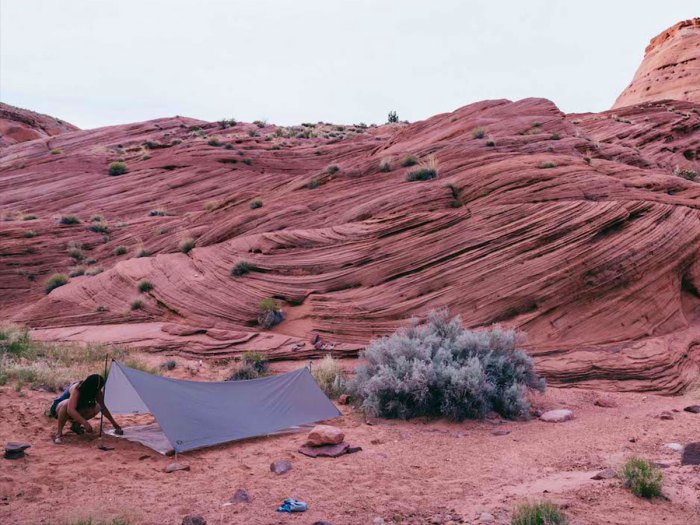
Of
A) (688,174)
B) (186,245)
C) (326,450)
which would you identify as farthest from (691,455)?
(688,174)

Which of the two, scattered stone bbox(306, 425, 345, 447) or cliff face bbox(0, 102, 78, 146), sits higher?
cliff face bbox(0, 102, 78, 146)

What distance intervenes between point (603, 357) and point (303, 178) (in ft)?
40.6

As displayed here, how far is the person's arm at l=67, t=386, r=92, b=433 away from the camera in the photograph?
790 centimetres

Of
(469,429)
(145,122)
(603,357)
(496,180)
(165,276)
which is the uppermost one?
(145,122)

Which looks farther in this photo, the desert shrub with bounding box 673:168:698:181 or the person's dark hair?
the desert shrub with bounding box 673:168:698:181

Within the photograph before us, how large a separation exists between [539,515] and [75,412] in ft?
21.5

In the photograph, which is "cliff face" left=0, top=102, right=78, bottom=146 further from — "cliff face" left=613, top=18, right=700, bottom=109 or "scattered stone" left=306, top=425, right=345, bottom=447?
"cliff face" left=613, top=18, right=700, bottom=109

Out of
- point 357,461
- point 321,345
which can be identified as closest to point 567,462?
point 357,461

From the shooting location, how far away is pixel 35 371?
34.2ft

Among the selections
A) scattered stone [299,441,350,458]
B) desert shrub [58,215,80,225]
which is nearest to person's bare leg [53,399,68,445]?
scattered stone [299,441,350,458]

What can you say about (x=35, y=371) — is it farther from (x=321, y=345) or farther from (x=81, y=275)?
(x=81, y=275)

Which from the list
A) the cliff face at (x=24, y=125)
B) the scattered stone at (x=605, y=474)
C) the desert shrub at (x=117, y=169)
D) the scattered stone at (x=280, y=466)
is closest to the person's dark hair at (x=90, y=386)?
the scattered stone at (x=280, y=466)

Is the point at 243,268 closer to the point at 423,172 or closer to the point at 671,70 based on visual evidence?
the point at 423,172

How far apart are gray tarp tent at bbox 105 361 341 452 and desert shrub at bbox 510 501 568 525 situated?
15.7 ft
